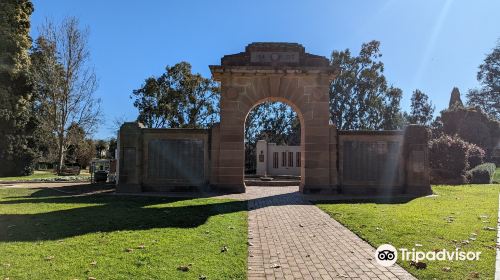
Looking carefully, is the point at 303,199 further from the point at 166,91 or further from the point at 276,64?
the point at 166,91

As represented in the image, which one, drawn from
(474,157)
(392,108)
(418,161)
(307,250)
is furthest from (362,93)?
(307,250)

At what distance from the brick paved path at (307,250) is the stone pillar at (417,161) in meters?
7.09

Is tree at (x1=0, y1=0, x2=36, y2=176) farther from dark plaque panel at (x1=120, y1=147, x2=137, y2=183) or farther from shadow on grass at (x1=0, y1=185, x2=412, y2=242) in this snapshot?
shadow on grass at (x1=0, y1=185, x2=412, y2=242)

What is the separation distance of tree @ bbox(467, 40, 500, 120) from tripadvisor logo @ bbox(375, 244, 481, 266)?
54110 mm

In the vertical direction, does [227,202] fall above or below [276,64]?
below

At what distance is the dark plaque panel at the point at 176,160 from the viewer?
16.4m

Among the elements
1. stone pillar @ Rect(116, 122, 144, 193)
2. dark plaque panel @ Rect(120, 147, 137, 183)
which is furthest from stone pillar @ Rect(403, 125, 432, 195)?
dark plaque panel @ Rect(120, 147, 137, 183)

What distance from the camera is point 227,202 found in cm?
1279

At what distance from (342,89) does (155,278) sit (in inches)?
1487

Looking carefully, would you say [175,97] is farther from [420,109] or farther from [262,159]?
[420,109]

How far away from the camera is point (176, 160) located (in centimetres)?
1641

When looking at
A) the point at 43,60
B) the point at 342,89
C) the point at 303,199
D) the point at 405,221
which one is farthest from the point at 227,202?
the point at 342,89

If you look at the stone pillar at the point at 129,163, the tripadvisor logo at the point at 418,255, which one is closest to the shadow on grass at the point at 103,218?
the stone pillar at the point at 129,163

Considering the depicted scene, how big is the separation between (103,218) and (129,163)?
7131mm
